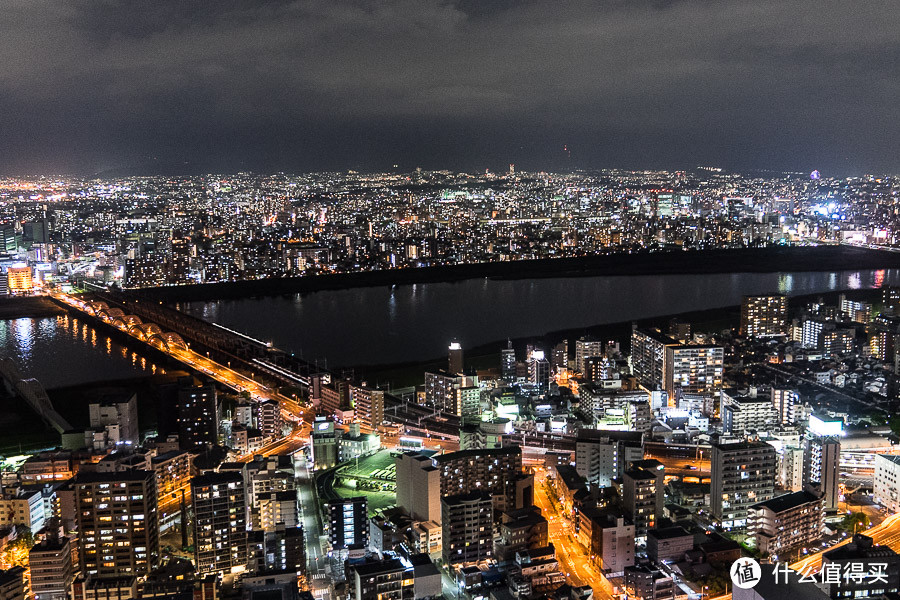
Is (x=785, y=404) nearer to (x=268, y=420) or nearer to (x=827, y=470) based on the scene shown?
(x=827, y=470)

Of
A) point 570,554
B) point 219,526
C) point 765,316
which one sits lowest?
point 570,554

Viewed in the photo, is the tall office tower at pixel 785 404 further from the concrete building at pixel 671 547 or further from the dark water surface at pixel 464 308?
the dark water surface at pixel 464 308

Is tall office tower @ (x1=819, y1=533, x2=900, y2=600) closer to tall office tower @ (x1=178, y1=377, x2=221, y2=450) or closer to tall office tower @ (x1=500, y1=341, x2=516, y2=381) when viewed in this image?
tall office tower @ (x1=178, y1=377, x2=221, y2=450)

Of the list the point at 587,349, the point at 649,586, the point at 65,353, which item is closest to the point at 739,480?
the point at 649,586

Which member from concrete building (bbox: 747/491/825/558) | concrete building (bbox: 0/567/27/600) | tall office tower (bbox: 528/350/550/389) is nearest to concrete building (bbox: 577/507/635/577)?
concrete building (bbox: 747/491/825/558)

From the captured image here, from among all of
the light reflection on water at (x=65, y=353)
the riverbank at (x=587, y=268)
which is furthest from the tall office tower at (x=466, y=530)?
the riverbank at (x=587, y=268)

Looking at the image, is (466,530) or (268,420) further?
(268,420)
